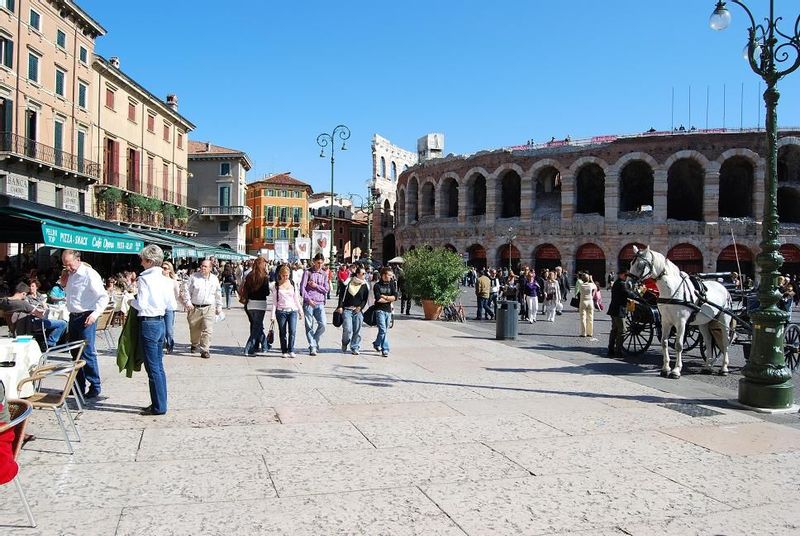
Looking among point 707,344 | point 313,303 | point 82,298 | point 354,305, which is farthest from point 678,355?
point 82,298

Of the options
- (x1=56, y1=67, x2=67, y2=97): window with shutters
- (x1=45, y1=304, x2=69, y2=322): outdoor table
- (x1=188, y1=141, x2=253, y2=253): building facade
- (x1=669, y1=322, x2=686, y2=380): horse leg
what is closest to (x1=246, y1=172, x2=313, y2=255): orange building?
(x1=188, y1=141, x2=253, y2=253): building facade

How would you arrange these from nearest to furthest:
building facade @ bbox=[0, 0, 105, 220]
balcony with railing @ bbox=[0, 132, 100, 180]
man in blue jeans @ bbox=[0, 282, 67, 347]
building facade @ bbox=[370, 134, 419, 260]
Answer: man in blue jeans @ bbox=[0, 282, 67, 347] → balcony with railing @ bbox=[0, 132, 100, 180] → building facade @ bbox=[0, 0, 105, 220] → building facade @ bbox=[370, 134, 419, 260]

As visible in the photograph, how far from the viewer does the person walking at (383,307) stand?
11.5 metres

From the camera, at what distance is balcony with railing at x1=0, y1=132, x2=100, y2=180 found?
87.1ft

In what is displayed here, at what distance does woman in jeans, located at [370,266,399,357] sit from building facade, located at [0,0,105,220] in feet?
73.1

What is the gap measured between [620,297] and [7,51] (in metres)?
27.9

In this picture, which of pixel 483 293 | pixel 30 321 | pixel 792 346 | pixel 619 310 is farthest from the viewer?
pixel 483 293

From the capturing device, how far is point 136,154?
4034 cm

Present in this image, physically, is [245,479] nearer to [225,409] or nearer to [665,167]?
[225,409]

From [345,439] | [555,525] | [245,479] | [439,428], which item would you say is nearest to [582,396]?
[439,428]

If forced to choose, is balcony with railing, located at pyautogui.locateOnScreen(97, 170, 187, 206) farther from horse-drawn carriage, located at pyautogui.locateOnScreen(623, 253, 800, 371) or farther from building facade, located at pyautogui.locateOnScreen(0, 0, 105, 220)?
horse-drawn carriage, located at pyautogui.locateOnScreen(623, 253, 800, 371)

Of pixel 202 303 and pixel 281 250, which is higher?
pixel 281 250

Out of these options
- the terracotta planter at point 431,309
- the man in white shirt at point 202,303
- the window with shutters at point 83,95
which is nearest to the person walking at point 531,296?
the terracotta planter at point 431,309

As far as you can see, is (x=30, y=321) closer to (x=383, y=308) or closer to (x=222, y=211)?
(x=383, y=308)
